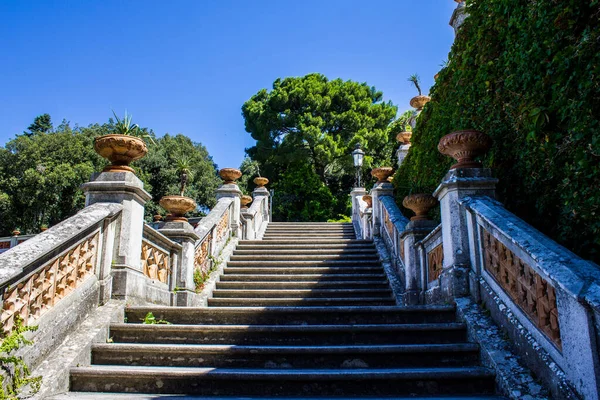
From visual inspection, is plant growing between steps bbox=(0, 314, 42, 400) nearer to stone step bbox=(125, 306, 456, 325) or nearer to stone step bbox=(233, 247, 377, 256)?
stone step bbox=(125, 306, 456, 325)

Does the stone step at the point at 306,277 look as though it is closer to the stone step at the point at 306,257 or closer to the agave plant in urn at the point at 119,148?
the stone step at the point at 306,257

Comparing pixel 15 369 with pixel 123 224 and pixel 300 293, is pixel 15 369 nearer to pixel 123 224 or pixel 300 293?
pixel 123 224

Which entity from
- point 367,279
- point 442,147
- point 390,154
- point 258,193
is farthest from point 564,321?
point 390,154

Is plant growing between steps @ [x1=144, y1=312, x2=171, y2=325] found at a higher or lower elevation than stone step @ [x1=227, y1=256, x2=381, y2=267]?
lower

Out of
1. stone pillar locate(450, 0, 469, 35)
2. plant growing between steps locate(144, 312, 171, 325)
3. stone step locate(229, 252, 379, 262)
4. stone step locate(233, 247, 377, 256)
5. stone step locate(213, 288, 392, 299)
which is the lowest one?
plant growing between steps locate(144, 312, 171, 325)

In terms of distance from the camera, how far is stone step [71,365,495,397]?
10.8ft

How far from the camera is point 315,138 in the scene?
26750mm

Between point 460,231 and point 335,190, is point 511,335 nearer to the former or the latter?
point 460,231

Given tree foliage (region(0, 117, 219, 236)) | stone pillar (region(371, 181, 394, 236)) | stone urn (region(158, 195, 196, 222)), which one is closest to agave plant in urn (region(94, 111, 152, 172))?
stone urn (region(158, 195, 196, 222))

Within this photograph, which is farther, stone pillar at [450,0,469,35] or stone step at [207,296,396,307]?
stone pillar at [450,0,469,35]

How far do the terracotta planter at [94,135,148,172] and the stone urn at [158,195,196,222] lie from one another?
4.00ft

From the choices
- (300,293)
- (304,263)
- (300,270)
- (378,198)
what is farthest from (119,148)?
(378,198)

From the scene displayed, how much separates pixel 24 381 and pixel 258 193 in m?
11.2

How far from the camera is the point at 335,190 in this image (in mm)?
28500
